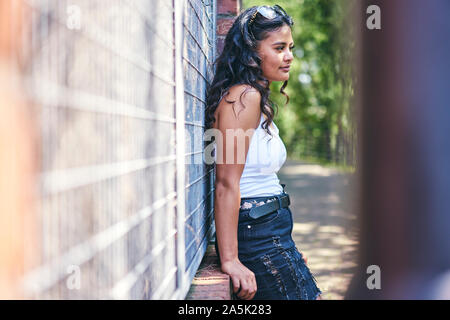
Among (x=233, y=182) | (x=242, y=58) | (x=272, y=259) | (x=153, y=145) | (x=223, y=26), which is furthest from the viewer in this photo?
(x=223, y=26)

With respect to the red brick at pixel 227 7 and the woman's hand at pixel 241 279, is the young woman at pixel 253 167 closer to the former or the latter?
the woman's hand at pixel 241 279

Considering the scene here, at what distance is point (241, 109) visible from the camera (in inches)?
93.3

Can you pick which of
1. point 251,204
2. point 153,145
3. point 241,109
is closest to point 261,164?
point 251,204

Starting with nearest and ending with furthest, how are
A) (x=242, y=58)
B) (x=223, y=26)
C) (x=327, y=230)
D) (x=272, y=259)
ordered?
(x=272, y=259), (x=242, y=58), (x=223, y=26), (x=327, y=230)

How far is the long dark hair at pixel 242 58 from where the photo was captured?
2.56 metres

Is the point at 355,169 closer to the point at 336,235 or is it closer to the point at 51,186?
the point at 51,186

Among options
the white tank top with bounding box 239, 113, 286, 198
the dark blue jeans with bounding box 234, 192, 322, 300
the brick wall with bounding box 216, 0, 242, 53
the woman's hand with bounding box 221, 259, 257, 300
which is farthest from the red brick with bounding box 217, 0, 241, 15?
the woman's hand with bounding box 221, 259, 257, 300

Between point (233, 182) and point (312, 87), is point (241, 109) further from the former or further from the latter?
point (312, 87)

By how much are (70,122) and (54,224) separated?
187 millimetres

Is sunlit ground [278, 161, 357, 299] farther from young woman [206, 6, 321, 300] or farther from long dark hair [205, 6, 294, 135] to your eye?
long dark hair [205, 6, 294, 135]

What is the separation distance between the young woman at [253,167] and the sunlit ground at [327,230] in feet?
1.29

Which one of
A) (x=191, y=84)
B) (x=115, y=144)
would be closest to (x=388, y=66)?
(x=191, y=84)

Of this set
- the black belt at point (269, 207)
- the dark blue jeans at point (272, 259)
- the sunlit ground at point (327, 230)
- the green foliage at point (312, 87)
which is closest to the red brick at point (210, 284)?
the dark blue jeans at point (272, 259)

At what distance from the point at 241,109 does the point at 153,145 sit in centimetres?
101
